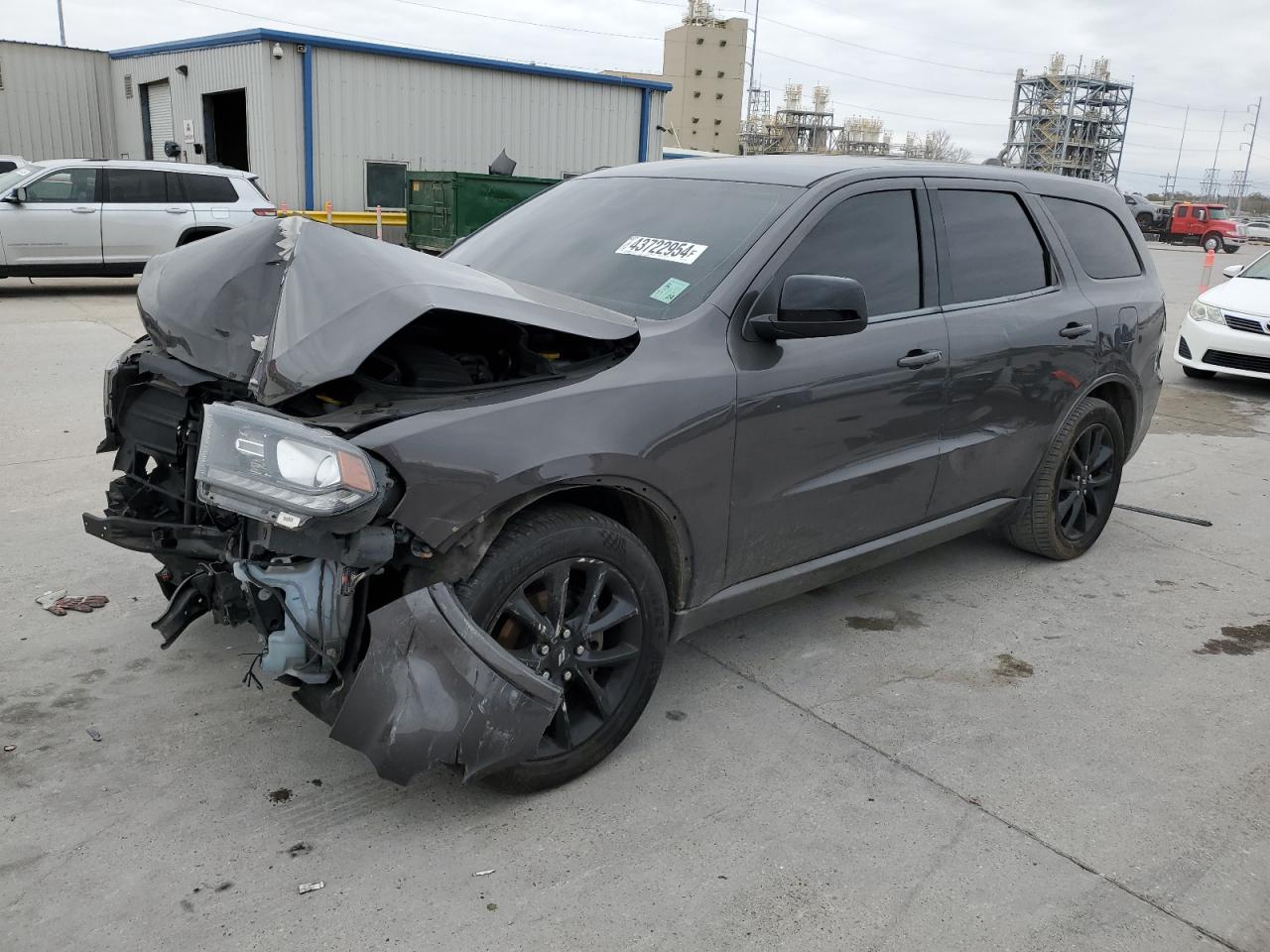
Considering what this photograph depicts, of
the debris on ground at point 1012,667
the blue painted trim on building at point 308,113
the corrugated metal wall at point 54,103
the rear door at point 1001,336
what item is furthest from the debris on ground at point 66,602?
the corrugated metal wall at point 54,103

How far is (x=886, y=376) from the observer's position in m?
3.69

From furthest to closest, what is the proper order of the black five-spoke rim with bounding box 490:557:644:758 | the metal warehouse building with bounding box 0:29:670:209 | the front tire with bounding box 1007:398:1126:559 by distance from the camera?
the metal warehouse building with bounding box 0:29:670:209 → the front tire with bounding box 1007:398:1126:559 → the black five-spoke rim with bounding box 490:557:644:758

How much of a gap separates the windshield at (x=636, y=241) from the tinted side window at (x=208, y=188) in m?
11.7

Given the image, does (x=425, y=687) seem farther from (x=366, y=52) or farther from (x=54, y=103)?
(x=54, y=103)

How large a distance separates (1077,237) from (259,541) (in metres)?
4.02

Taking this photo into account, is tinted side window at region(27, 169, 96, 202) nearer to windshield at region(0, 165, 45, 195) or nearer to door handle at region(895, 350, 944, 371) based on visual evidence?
windshield at region(0, 165, 45, 195)

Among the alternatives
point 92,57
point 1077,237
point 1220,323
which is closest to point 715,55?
point 92,57

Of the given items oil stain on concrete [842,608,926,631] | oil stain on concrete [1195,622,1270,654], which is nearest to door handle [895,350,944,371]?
oil stain on concrete [842,608,926,631]

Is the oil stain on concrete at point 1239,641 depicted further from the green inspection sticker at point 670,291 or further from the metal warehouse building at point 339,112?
the metal warehouse building at point 339,112

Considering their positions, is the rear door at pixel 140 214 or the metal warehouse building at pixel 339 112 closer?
the rear door at pixel 140 214

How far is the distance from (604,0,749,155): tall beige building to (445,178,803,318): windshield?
8105 cm

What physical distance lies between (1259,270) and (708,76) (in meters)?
77.3

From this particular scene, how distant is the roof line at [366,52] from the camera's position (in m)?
18.8

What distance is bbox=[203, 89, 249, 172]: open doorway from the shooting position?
21.3m
